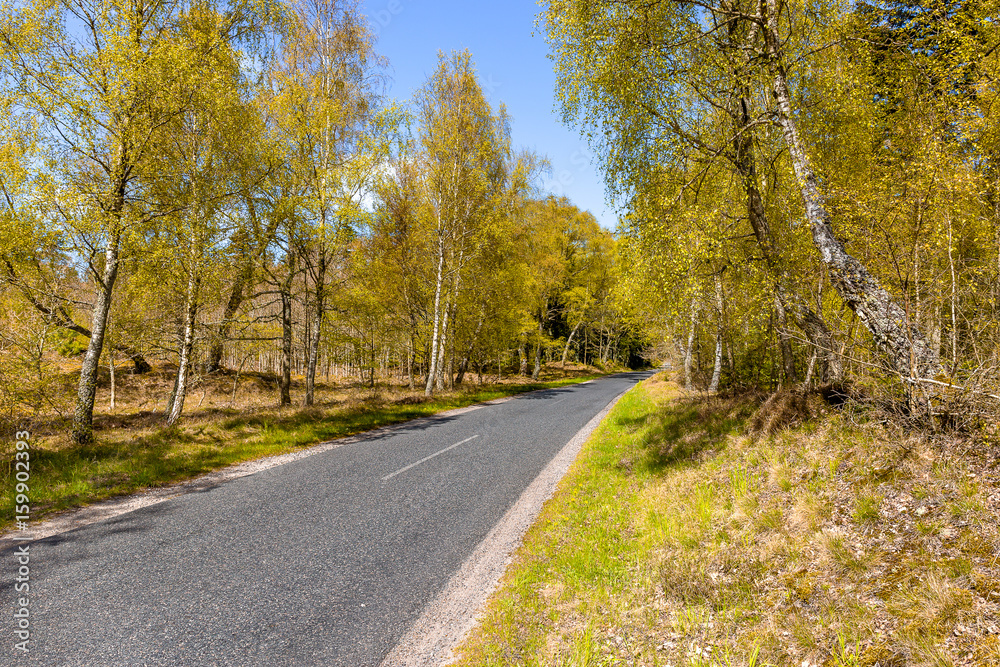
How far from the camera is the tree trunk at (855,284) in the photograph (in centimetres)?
451

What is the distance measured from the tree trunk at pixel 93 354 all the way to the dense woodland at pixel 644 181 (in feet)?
0.17

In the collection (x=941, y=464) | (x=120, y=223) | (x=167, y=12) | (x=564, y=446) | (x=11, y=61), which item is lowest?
(x=564, y=446)

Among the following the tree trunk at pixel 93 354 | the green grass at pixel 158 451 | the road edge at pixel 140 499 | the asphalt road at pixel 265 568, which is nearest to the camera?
the asphalt road at pixel 265 568

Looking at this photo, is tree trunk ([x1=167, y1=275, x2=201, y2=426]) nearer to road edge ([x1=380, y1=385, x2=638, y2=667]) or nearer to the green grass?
the green grass

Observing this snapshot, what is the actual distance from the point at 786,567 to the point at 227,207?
1445 centimetres

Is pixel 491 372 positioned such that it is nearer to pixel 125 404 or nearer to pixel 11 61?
pixel 125 404

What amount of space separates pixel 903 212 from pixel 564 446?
769 centimetres

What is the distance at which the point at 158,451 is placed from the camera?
29.3 feet

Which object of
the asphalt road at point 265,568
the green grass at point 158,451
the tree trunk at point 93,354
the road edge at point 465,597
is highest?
the tree trunk at point 93,354

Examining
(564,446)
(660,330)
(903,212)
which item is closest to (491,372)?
(660,330)

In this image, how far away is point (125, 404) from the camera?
17.2 meters

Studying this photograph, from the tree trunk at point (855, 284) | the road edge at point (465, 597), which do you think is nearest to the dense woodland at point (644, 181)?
the tree trunk at point (855, 284)

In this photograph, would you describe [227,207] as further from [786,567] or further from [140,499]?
[786,567]

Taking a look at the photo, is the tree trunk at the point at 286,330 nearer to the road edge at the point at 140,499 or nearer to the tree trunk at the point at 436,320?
the road edge at the point at 140,499
